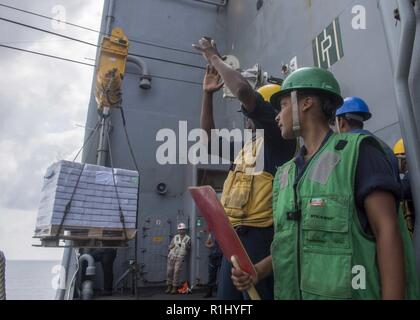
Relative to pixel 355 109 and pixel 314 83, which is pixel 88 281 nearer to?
pixel 355 109

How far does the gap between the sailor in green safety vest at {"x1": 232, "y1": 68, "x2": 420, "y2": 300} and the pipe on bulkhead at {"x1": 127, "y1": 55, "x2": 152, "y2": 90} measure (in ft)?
30.4

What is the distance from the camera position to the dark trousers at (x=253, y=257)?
1745 millimetres

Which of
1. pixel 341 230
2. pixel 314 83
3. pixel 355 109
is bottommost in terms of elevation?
pixel 341 230

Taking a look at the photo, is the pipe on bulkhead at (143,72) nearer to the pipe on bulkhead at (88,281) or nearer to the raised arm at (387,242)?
the pipe on bulkhead at (88,281)

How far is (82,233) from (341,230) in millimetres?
3890

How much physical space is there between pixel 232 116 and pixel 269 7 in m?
3.36

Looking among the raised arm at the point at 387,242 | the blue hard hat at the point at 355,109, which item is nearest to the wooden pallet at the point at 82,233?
the blue hard hat at the point at 355,109

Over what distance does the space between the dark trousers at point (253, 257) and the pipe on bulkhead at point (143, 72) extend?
899 centimetres

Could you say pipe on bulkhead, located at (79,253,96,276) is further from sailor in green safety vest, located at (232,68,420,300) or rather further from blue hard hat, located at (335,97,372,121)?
sailor in green safety vest, located at (232,68,420,300)

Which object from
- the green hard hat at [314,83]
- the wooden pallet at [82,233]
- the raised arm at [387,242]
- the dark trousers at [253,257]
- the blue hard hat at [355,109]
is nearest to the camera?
the raised arm at [387,242]

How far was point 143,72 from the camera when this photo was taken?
33.1 feet

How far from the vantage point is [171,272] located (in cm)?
803

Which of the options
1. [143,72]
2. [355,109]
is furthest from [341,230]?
[143,72]

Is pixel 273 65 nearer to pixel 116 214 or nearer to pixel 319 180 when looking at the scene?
pixel 116 214
